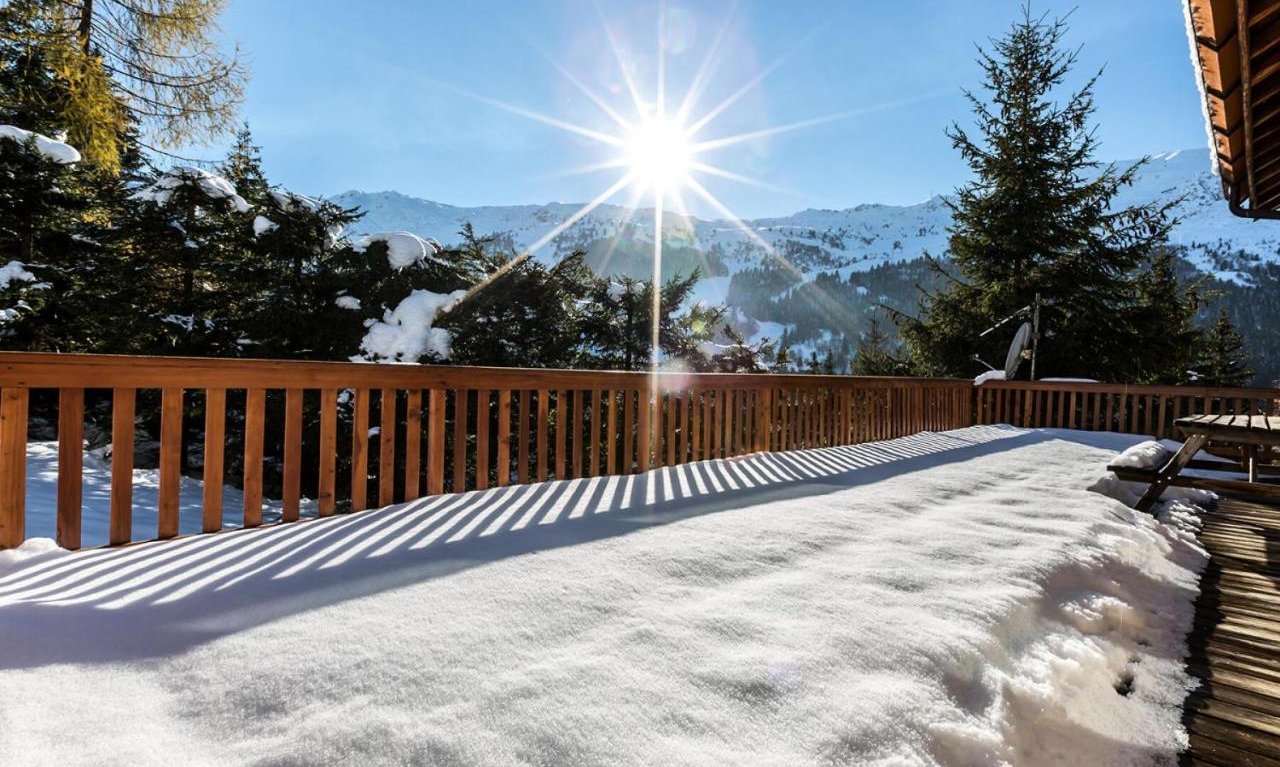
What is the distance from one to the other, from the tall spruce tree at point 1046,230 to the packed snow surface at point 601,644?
11.6 m

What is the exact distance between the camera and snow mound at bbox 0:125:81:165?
22.1ft

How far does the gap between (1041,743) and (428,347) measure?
10.1 meters

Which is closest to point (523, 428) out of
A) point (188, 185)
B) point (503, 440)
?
point (503, 440)

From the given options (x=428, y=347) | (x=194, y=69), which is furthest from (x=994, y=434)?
(x=194, y=69)

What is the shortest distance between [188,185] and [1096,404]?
48.7 ft

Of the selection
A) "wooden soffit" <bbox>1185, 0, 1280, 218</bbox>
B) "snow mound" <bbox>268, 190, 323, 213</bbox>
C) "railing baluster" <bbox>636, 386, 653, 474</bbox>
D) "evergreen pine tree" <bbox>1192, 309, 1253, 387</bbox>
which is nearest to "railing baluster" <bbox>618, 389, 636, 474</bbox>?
"railing baluster" <bbox>636, 386, 653, 474</bbox>

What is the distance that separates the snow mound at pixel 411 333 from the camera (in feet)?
32.5

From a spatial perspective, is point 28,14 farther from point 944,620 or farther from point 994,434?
point 994,434

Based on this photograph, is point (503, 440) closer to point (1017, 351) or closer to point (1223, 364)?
point (1017, 351)

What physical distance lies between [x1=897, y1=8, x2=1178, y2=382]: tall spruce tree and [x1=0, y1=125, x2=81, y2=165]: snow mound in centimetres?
1512

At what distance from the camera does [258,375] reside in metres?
2.45

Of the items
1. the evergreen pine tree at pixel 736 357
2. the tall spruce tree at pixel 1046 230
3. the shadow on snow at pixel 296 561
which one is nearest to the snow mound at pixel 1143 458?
the shadow on snow at pixel 296 561

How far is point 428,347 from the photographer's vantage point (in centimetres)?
1010

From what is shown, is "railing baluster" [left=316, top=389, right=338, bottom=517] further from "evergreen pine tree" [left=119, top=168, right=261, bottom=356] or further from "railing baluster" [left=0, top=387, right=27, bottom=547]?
"evergreen pine tree" [left=119, top=168, right=261, bottom=356]
